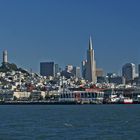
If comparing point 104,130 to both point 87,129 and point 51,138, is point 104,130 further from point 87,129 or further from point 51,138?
point 51,138

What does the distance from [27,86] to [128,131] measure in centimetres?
14367

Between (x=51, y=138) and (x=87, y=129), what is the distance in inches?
244

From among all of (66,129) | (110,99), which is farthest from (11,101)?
(66,129)

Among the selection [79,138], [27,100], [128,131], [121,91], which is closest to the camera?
[79,138]

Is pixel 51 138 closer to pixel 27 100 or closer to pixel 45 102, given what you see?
pixel 45 102

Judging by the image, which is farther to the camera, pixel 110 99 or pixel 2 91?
pixel 2 91

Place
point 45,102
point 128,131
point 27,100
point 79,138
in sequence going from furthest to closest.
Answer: point 27,100 < point 45,102 < point 128,131 < point 79,138

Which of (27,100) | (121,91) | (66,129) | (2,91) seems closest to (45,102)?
(27,100)

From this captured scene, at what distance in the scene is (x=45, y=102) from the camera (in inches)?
5787

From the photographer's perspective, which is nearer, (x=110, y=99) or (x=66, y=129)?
(x=66, y=129)

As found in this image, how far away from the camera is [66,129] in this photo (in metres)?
42.7

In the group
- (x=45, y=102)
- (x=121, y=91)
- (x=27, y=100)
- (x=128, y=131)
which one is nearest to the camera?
(x=128, y=131)

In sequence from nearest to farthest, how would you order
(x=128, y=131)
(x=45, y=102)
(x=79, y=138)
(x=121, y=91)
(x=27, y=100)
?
(x=79, y=138), (x=128, y=131), (x=45, y=102), (x=27, y=100), (x=121, y=91)

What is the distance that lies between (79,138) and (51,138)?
1.64 metres
